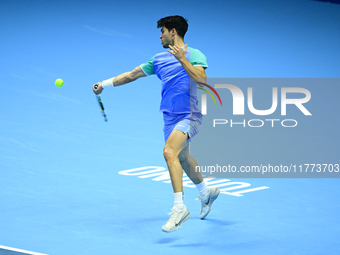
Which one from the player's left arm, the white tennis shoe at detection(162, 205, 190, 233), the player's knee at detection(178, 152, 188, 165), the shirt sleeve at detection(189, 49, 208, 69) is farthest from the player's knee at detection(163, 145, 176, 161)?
the shirt sleeve at detection(189, 49, 208, 69)

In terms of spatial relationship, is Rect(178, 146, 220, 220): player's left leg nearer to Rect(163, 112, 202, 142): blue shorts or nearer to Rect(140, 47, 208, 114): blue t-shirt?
Rect(163, 112, 202, 142): blue shorts

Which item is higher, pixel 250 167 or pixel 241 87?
pixel 241 87

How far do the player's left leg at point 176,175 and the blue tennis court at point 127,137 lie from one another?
0.17 meters

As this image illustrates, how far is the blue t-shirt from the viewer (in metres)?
4.64

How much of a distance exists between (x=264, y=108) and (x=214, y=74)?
148 centimetres

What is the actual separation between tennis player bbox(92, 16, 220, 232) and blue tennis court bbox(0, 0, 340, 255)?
0.48 metres

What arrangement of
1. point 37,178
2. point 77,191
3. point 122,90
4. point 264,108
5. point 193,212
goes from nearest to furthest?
1. point 193,212
2. point 77,191
3. point 37,178
4. point 264,108
5. point 122,90

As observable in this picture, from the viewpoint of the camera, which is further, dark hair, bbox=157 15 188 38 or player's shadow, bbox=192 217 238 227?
player's shadow, bbox=192 217 238 227

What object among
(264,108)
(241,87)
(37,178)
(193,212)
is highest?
(241,87)

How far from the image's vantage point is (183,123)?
4.64m

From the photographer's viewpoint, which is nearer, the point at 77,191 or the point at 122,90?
the point at 77,191

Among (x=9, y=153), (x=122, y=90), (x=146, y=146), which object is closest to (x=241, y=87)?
(x=122, y=90)

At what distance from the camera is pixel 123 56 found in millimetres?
10648

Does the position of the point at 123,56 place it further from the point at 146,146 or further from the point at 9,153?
the point at 9,153
